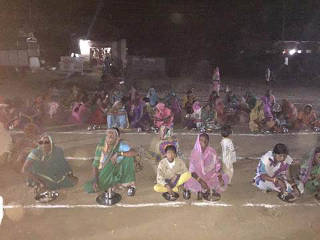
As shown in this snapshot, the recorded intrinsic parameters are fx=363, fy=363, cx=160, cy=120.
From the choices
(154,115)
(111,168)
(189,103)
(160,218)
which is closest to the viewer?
(160,218)

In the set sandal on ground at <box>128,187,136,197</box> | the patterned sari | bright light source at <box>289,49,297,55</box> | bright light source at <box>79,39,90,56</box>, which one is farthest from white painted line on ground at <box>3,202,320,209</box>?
bright light source at <box>289,49,297,55</box>

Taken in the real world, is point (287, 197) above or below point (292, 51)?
below

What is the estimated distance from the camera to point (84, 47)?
29.7 m

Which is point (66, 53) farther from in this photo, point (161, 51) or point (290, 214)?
point (290, 214)

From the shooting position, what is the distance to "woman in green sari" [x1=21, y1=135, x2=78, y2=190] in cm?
676

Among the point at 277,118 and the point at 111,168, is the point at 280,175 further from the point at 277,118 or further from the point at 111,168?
the point at 277,118

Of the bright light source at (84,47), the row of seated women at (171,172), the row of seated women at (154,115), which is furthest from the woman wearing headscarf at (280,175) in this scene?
the bright light source at (84,47)

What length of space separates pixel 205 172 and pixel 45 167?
10.0 feet

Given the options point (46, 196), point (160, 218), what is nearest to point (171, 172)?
point (160, 218)

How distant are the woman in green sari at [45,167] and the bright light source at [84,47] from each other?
23.7 metres

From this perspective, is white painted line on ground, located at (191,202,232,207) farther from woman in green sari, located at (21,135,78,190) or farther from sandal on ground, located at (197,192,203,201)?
woman in green sari, located at (21,135,78,190)

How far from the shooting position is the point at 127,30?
32.4 meters

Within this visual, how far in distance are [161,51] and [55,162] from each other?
A: 86.1ft

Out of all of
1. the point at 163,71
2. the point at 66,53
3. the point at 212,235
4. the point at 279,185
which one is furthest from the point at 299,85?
the point at 212,235
